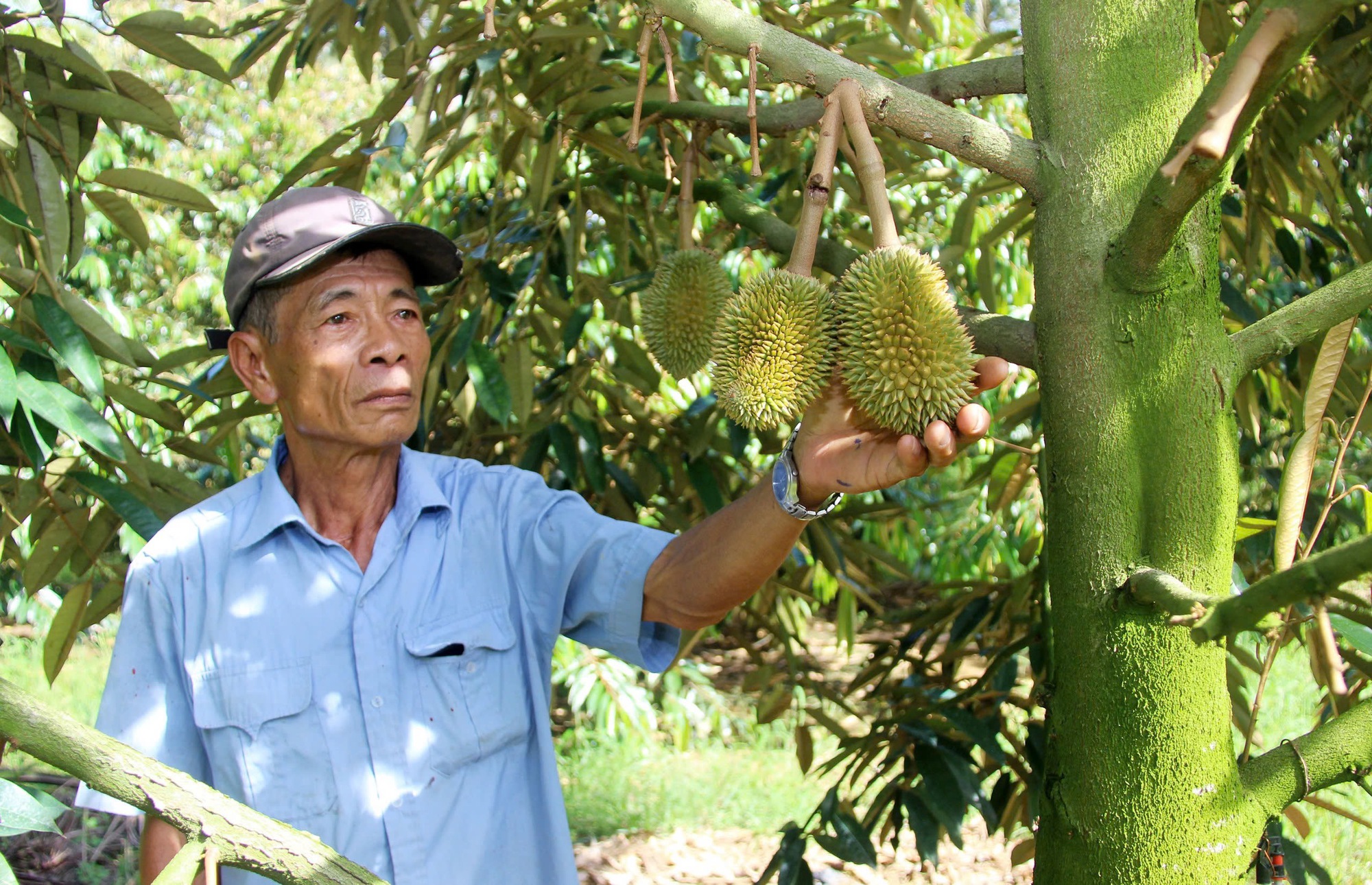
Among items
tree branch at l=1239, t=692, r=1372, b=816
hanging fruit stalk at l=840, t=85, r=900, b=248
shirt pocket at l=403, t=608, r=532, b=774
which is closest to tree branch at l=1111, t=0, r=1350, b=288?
hanging fruit stalk at l=840, t=85, r=900, b=248

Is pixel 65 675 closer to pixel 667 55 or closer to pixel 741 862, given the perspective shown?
pixel 741 862

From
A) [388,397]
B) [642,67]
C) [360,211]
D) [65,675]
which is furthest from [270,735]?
[65,675]

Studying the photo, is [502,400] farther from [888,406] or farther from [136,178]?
[888,406]

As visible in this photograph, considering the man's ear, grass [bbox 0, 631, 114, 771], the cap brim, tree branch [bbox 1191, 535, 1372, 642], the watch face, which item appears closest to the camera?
tree branch [bbox 1191, 535, 1372, 642]

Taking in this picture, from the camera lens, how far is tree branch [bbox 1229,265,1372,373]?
3.27ft

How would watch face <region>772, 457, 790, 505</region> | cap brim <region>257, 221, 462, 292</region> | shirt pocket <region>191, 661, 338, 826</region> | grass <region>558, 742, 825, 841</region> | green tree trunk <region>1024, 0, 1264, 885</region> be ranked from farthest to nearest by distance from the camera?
grass <region>558, 742, 825, 841</region> < cap brim <region>257, 221, 462, 292</region> < shirt pocket <region>191, 661, 338, 826</region> < watch face <region>772, 457, 790, 505</region> < green tree trunk <region>1024, 0, 1264, 885</region>

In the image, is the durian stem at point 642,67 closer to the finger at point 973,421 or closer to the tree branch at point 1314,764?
the finger at point 973,421

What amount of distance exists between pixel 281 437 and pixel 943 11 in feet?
10.8

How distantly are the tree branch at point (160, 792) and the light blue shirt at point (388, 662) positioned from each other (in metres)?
0.66

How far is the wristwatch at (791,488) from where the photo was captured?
1.18 metres

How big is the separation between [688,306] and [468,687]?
557mm

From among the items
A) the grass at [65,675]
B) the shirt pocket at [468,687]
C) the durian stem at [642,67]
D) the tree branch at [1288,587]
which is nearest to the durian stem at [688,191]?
the durian stem at [642,67]

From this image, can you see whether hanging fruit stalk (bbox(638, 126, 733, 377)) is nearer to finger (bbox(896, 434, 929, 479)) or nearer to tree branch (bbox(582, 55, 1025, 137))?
tree branch (bbox(582, 55, 1025, 137))

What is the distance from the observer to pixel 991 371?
1.03m
